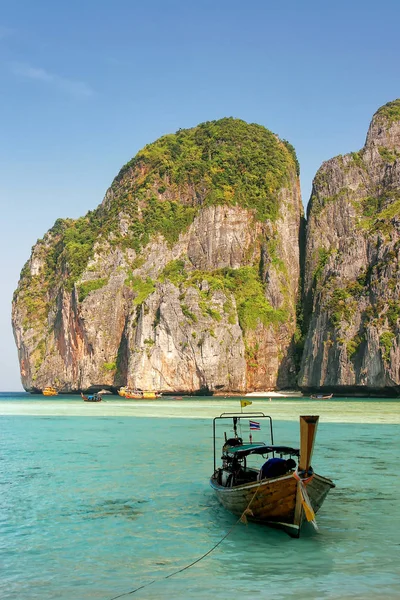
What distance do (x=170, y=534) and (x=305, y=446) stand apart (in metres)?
3.93

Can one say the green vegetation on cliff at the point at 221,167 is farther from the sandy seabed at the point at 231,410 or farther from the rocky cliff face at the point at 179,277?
the sandy seabed at the point at 231,410

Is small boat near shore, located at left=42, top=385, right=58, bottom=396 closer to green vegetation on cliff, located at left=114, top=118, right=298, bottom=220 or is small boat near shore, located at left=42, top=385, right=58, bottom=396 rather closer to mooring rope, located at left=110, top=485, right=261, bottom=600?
green vegetation on cliff, located at left=114, top=118, right=298, bottom=220

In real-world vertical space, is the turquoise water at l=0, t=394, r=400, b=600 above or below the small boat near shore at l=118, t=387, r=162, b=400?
above

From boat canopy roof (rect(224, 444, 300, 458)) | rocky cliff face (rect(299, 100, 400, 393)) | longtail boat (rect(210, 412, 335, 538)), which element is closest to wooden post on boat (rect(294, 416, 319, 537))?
longtail boat (rect(210, 412, 335, 538))

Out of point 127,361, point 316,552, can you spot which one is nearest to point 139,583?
point 316,552

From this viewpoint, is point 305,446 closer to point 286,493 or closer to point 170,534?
point 286,493

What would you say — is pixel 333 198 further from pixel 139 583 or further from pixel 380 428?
pixel 139 583

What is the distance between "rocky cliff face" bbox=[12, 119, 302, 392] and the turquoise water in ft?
250

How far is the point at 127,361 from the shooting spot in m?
108

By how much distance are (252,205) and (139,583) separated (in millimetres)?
115159

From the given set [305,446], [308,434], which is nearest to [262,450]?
[305,446]

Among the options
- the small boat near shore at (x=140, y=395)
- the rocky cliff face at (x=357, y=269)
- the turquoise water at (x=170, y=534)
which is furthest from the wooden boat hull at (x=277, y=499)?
the small boat near shore at (x=140, y=395)

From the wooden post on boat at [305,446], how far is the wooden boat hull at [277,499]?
0.07m

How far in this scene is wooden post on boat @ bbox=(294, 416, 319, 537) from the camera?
531 inches
